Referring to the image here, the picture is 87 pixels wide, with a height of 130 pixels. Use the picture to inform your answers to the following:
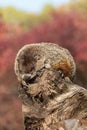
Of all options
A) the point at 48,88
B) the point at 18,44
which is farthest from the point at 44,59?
the point at 18,44

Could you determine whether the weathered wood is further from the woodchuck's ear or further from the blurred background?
the blurred background

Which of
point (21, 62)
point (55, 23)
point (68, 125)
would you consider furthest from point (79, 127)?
point (55, 23)

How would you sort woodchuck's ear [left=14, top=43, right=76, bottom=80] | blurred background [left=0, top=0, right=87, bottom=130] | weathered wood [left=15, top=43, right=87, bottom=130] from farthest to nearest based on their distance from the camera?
blurred background [left=0, top=0, right=87, bottom=130], woodchuck's ear [left=14, top=43, right=76, bottom=80], weathered wood [left=15, top=43, right=87, bottom=130]

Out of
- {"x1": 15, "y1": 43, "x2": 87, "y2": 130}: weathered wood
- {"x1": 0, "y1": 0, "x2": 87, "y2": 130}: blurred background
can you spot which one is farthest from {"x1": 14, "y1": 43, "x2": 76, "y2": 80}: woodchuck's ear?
{"x1": 0, "y1": 0, "x2": 87, "y2": 130}: blurred background

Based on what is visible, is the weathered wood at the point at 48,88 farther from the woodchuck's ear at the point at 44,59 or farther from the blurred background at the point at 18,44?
the blurred background at the point at 18,44

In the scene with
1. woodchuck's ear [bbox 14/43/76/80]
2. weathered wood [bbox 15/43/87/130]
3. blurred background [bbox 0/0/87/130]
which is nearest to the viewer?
weathered wood [bbox 15/43/87/130]

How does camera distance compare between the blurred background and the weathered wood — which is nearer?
the weathered wood

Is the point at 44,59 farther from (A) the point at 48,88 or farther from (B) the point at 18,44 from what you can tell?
(B) the point at 18,44
